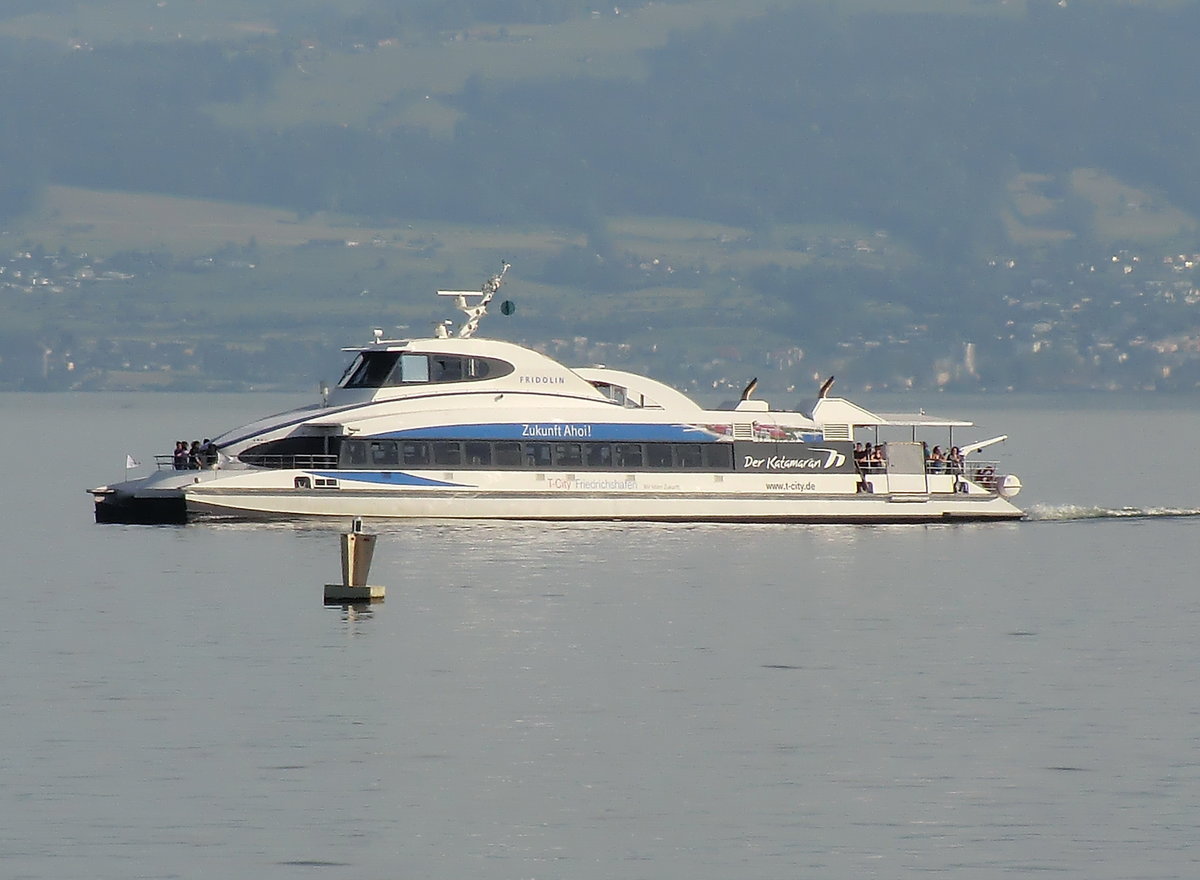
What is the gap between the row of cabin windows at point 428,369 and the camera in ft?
211

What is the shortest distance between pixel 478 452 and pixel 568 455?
8.88 feet

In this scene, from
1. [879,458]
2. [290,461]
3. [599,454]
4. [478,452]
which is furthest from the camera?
[879,458]

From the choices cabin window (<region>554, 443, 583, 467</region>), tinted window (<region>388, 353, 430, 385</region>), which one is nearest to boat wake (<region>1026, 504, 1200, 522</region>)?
cabin window (<region>554, 443, 583, 467</region>)

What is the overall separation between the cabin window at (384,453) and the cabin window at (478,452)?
2004mm

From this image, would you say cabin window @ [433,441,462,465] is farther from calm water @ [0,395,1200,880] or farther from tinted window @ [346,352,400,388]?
calm water @ [0,395,1200,880]

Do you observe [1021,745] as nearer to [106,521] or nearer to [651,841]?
[651,841]

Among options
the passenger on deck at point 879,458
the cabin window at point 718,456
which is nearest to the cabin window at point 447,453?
the cabin window at point 718,456

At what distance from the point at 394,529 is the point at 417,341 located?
18.4 feet

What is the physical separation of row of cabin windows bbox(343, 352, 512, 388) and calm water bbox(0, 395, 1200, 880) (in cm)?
585

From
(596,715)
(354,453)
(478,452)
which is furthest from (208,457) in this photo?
(596,715)

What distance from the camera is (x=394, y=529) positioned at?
64750 mm

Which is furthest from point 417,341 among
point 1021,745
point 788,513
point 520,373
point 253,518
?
point 1021,745

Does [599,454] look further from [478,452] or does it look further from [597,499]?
[478,452]

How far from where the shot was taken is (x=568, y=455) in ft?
210
